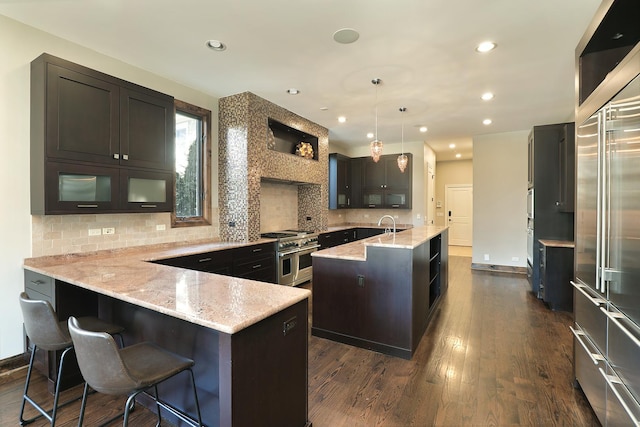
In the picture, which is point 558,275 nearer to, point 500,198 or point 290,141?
point 500,198

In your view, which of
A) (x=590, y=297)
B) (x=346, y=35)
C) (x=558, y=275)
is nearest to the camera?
(x=590, y=297)

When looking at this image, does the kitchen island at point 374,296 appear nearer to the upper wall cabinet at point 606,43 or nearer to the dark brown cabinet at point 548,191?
the upper wall cabinet at point 606,43

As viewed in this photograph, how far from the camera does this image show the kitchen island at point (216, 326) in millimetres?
1304

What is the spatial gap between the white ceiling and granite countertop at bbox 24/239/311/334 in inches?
79.0

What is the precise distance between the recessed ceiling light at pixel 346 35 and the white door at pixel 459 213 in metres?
8.33

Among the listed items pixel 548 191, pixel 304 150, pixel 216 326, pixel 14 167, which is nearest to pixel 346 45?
pixel 216 326

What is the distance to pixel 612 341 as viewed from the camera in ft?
5.40

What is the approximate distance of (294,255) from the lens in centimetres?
486

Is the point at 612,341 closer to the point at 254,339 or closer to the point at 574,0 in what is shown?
the point at 254,339

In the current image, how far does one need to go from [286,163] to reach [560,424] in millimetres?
4257

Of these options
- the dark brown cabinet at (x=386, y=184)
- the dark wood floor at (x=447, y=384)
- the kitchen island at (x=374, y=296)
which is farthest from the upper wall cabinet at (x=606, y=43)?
the dark brown cabinet at (x=386, y=184)

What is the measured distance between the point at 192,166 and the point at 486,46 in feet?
12.0

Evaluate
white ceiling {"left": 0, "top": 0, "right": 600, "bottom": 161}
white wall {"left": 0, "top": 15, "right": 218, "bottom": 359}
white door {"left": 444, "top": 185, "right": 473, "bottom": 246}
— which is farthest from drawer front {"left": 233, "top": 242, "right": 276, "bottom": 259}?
white door {"left": 444, "top": 185, "right": 473, "bottom": 246}

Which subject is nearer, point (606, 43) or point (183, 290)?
point (183, 290)
